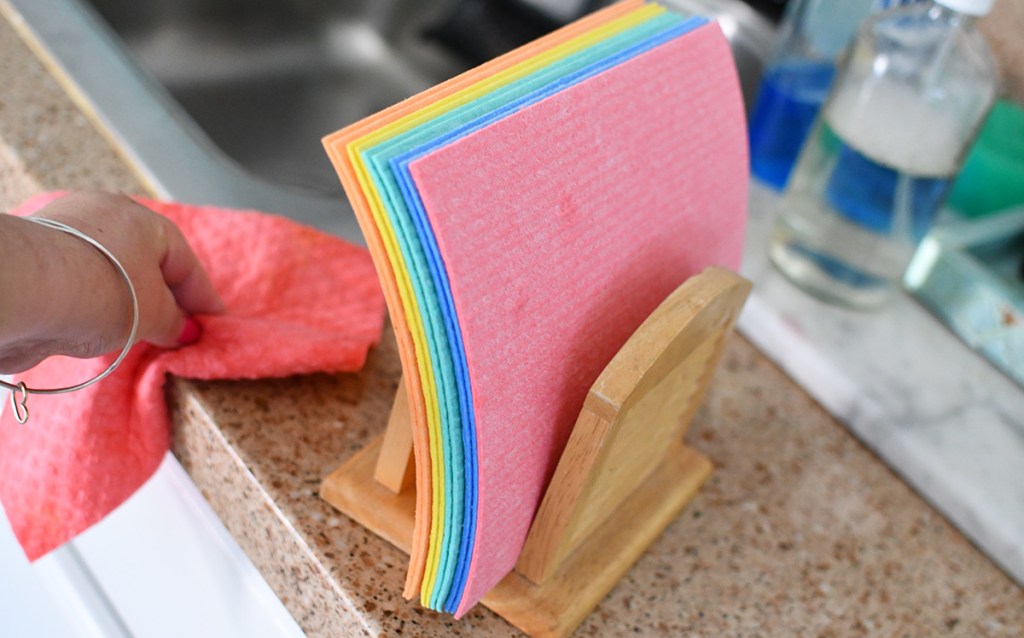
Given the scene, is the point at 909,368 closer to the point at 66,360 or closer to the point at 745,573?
the point at 745,573

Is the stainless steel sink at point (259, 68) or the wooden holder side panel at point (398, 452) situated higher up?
the wooden holder side panel at point (398, 452)

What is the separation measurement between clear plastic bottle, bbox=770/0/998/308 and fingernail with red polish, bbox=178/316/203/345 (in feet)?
1.53

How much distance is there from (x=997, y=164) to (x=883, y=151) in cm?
23

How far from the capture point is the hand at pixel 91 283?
385 mm

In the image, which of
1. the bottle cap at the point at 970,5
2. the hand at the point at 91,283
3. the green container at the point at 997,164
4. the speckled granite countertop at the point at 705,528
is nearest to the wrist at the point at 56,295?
the hand at the point at 91,283

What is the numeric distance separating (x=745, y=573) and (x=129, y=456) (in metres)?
0.37

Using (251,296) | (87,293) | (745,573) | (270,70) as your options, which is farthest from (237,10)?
(745,573)

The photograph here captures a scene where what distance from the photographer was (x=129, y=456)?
51cm

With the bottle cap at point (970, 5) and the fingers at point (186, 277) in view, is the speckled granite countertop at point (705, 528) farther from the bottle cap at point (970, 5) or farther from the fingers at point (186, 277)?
the bottle cap at point (970, 5)

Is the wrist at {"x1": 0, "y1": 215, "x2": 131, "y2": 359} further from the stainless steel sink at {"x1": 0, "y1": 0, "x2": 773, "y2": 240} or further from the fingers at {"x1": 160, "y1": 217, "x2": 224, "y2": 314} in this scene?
the stainless steel sink at {"x1": 0, "y1": 0, "x2": 773, "y2": 240}

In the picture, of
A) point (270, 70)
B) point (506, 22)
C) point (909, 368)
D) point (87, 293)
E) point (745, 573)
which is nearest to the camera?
point (87, 293)

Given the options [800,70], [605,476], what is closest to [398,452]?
[605,476]

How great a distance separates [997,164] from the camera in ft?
Result: 2.66

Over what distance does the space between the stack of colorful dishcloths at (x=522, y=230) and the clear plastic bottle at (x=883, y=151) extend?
238 mm
